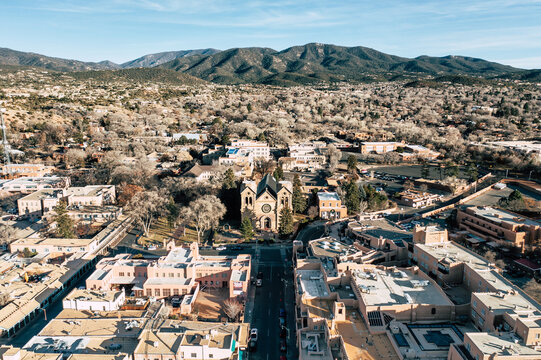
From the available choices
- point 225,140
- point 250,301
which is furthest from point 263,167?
point 250,301

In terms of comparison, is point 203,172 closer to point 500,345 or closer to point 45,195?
point 45,195

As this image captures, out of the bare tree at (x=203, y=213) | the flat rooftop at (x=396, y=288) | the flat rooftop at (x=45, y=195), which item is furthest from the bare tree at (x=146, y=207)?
the flat rooftop at (x=396, y=288)

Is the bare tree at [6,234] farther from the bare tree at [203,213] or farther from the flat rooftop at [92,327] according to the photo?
the flat rooftop at [92,327]

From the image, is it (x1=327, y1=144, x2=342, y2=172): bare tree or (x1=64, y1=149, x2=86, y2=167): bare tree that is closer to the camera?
(x1=64, y1=149, x2=86, y2=167): bare tree

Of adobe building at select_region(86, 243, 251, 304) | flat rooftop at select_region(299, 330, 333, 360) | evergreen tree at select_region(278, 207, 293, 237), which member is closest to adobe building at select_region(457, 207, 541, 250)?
evergreen tree at select_region(278, 207, 293, 237)

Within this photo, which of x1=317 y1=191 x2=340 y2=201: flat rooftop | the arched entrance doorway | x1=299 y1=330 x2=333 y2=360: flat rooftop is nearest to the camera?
x1=299 y1=330 x2=333 y2=360: flat rooftop

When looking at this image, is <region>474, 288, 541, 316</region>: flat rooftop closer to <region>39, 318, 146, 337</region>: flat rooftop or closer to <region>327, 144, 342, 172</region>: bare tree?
<region>39, 318, 146, 337</region>: flat rooftop
